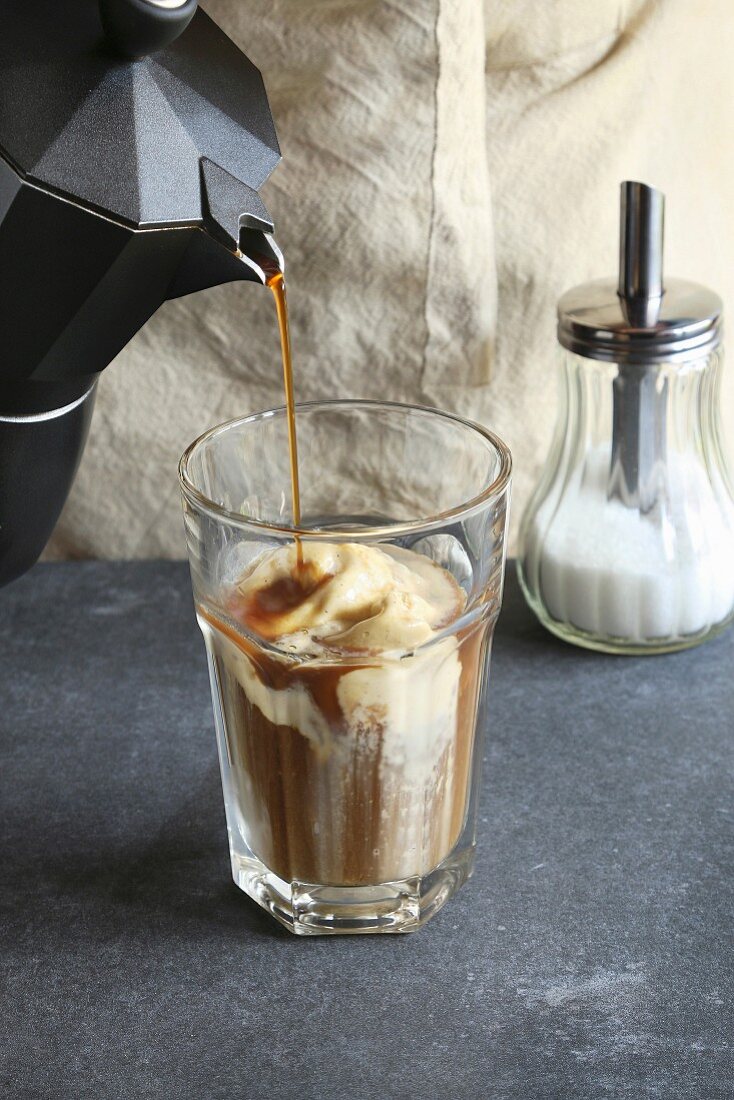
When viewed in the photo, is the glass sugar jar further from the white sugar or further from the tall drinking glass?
the tall drinking glass

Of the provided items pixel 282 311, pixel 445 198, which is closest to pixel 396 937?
pixel 282 311

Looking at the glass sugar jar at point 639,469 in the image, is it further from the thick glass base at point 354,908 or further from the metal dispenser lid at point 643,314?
the thick glass base at point 354,908

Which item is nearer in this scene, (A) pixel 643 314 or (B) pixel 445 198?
(A) pixel 643 314

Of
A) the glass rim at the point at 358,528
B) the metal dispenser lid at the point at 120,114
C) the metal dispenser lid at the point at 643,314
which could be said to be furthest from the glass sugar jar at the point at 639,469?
the metal dispenser lid at the point at 120,114

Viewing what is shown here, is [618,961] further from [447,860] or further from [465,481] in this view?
[465,481]

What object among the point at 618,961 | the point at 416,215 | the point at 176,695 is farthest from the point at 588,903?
the point at 416,215

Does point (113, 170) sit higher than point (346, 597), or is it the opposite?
point (113, 170)

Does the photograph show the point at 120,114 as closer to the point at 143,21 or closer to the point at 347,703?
the point at 143,21
